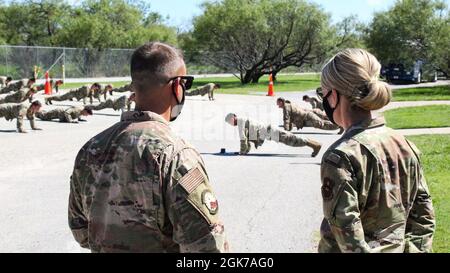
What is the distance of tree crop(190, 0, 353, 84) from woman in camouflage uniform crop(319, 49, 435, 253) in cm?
4485

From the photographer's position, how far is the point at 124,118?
8.84 ft

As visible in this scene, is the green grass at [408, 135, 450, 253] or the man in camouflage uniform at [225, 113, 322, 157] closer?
the green grass at [408, 135, 450, 253]

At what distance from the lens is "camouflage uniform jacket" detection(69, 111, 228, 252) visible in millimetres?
2428

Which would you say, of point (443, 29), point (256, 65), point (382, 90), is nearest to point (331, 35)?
point (256, 65)

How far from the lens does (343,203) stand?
2523 mm

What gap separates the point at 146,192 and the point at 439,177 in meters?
7.99

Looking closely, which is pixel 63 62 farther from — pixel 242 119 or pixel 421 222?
pixel 421 222

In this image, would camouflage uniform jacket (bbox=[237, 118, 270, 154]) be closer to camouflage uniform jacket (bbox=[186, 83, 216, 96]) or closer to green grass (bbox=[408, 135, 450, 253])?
green grass (bbox=[408, 135, 450, 253])

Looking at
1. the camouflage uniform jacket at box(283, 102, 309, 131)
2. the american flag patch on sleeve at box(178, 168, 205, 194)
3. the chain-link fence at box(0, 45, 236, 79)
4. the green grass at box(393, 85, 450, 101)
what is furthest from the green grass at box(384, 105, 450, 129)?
the chain-link fence at box(0, 45, 236, 79)

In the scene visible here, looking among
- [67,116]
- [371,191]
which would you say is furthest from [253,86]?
[371,191]

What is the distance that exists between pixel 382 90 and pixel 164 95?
1.00 metres

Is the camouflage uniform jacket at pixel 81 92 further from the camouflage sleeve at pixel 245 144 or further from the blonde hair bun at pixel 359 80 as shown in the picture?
Answer: the blonde hair bun at pixel 359 80

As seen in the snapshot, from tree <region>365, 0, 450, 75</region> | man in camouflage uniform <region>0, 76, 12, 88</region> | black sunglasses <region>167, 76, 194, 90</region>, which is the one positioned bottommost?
man in camouflage uniform <region>0, 76, 12, 88</region>
